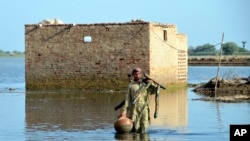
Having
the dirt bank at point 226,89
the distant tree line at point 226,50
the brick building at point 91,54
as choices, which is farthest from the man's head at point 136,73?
the distant tree line at point 226,50

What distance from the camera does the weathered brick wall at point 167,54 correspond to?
34.5 metres

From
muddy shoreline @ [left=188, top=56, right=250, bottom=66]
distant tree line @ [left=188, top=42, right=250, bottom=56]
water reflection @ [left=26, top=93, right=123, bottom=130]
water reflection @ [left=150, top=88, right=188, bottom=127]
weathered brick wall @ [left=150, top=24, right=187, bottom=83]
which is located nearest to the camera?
water reflection @ [left=26, top=93, right=123, bottom=130]

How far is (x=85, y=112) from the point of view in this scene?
82.3 feet

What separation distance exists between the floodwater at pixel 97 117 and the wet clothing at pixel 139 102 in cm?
36

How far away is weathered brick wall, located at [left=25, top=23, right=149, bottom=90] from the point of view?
3403 centimetres

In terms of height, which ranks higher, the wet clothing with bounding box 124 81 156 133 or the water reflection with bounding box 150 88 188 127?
the wet clothing with bounding box 124 81 156 133

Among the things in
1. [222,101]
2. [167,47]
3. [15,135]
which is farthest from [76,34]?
[15,135]

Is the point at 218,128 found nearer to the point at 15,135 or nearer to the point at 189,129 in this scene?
the point at 189,129

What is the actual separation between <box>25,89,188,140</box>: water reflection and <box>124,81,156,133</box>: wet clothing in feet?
1.18

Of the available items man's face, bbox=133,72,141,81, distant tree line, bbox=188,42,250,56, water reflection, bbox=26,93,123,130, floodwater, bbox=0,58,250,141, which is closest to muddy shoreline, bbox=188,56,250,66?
distant tree line, bbox=188,42,250,56

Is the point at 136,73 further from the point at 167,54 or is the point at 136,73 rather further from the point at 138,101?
the point at 167,54

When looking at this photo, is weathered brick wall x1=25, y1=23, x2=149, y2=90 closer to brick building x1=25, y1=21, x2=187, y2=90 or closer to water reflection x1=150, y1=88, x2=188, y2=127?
brick building x1=25, y1=21, x2=187, y2=90

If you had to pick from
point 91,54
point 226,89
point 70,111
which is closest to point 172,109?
point 70,111

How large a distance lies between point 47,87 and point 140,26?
5146mm
